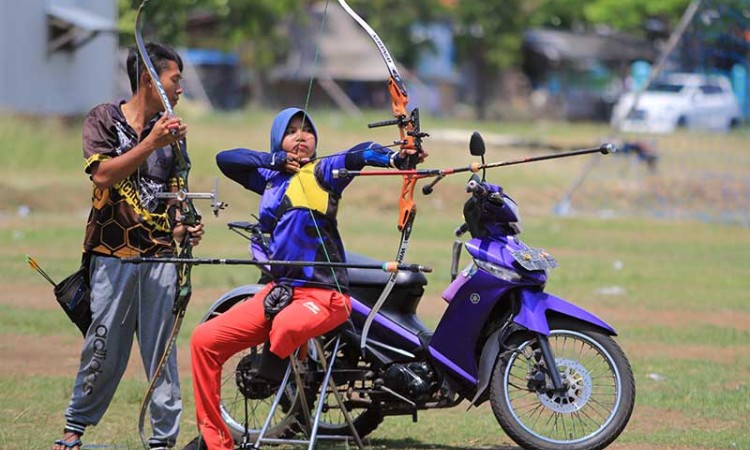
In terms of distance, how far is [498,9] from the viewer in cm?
4731

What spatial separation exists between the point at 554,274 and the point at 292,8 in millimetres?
30632

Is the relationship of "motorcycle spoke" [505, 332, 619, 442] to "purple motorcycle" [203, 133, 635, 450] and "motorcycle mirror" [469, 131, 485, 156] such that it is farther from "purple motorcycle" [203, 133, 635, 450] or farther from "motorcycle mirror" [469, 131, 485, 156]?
"motorcycle mirror" [469, 131, 485, 156]

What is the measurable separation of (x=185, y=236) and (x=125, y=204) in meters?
0.32

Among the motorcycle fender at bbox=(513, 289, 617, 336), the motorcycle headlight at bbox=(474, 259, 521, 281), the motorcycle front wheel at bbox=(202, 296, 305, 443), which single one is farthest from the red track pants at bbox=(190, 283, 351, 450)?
the motorcycle fender at bbox=(513, 289, 617, 336)

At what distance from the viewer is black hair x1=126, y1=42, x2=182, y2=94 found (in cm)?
618

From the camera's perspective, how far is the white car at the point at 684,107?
23.4m

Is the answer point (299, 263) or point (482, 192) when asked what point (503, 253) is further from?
point (299, 263)

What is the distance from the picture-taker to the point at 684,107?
3145cm

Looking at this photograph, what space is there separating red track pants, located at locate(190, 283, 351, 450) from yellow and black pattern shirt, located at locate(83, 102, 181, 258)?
Answer: 1.72 ft

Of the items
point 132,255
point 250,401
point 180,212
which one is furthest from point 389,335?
point 132,255

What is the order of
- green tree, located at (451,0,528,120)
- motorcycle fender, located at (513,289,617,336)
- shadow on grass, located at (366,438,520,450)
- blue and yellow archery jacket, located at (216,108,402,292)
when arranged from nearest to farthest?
blue and yellow archery jacket, located at (216,108,402,292)
motorcycle fender, located at (513,289,617,336)
shadow on grass, located at (366,438,520,450)
green tree, located at (451,0,528,120)

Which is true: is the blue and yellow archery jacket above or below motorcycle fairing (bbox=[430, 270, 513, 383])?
above

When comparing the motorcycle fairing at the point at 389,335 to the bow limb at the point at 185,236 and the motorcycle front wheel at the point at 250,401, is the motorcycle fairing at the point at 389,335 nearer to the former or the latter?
the motorcycle front wheel at the point at 250,401

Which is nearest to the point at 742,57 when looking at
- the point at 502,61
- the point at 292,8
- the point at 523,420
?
the point at 523,420
